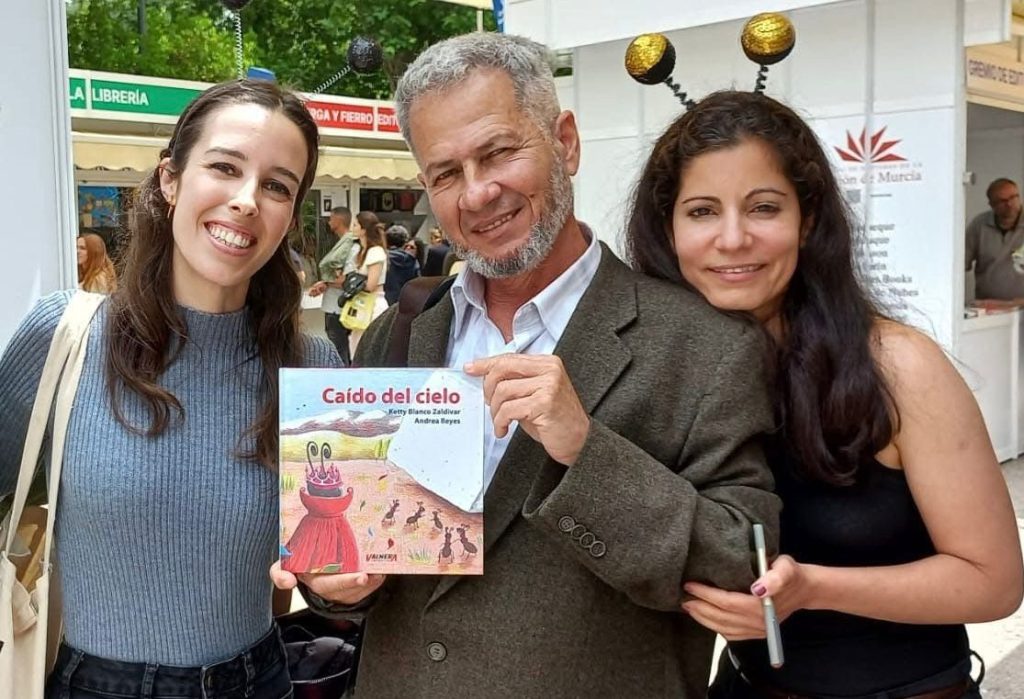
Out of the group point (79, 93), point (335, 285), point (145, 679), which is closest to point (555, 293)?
point (145, 679)

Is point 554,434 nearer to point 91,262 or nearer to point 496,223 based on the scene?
point 496,223

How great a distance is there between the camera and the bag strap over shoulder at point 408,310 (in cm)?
196

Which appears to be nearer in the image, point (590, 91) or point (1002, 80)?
point (1002, 80)

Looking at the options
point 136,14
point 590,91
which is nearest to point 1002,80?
point 590,91

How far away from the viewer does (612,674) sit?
1.67 meters

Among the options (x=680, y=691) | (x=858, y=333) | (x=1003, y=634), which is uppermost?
(x=858, y=333)

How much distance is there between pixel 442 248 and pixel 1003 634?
7.31m

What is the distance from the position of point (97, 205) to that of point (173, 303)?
1204 cm

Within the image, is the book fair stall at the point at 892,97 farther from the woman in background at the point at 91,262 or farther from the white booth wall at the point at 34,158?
the woman in background at the point at 91,262

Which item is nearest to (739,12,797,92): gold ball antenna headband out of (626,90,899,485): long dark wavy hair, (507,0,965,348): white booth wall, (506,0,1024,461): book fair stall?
(626,90,899,485): long dark wavy hair

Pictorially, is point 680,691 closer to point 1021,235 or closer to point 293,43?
point 1021,235

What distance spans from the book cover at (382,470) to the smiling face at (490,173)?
375 mm

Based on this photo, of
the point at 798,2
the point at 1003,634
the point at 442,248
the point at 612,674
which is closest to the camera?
the point at 612,674

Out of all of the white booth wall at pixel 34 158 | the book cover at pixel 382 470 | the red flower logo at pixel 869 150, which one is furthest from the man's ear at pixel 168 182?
the red flower logo at pixel 869 150
